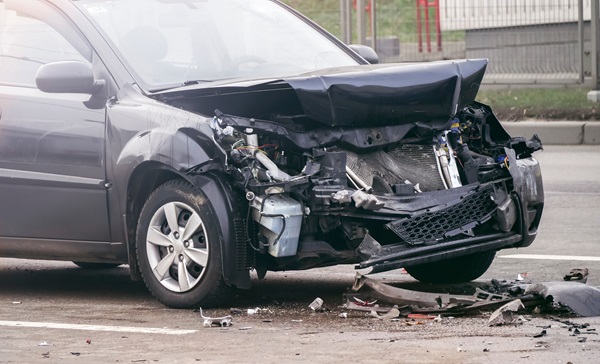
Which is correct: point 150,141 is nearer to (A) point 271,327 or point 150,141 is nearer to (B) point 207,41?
(B) point 207,41

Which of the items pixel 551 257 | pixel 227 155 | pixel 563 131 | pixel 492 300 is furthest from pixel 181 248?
pixel 563 131

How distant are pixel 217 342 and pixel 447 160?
184cm

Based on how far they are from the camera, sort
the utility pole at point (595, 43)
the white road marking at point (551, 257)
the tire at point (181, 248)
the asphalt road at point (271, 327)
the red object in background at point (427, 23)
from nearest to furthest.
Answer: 1. the asphalt road at point (271, 327)
2. the tire at point (181, 248)
3. the white road marking at point (551, 257)
4. the utility pole at point (595, 43)
5. the red object in background at point (427, 23)

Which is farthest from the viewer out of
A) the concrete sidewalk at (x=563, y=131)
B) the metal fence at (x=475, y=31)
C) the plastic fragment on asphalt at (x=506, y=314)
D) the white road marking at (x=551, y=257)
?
the metal fence at (x=475, y=31)

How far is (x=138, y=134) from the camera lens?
24.7 ft

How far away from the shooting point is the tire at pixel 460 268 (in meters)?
8.05

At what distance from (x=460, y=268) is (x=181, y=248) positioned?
1660 mm

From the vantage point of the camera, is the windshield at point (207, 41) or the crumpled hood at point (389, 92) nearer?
the crumpled hood at point (389, 92)

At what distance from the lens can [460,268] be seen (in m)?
8.09

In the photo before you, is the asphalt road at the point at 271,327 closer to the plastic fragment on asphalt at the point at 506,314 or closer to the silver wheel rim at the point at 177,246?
the plastic fragment on asphalt at the point at 506,314

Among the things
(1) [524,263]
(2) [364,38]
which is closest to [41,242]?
(1) [524,263]

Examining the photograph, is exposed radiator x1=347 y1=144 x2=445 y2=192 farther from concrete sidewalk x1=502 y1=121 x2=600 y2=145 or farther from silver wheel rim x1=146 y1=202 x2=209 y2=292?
concrete sidewalk x1=502 y1=121 x2=600 y2=145

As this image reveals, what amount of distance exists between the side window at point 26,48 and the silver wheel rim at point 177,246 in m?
1.17

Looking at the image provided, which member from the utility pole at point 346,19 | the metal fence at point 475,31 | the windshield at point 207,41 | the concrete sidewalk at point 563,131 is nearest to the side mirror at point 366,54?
the windshield at point 207,41
